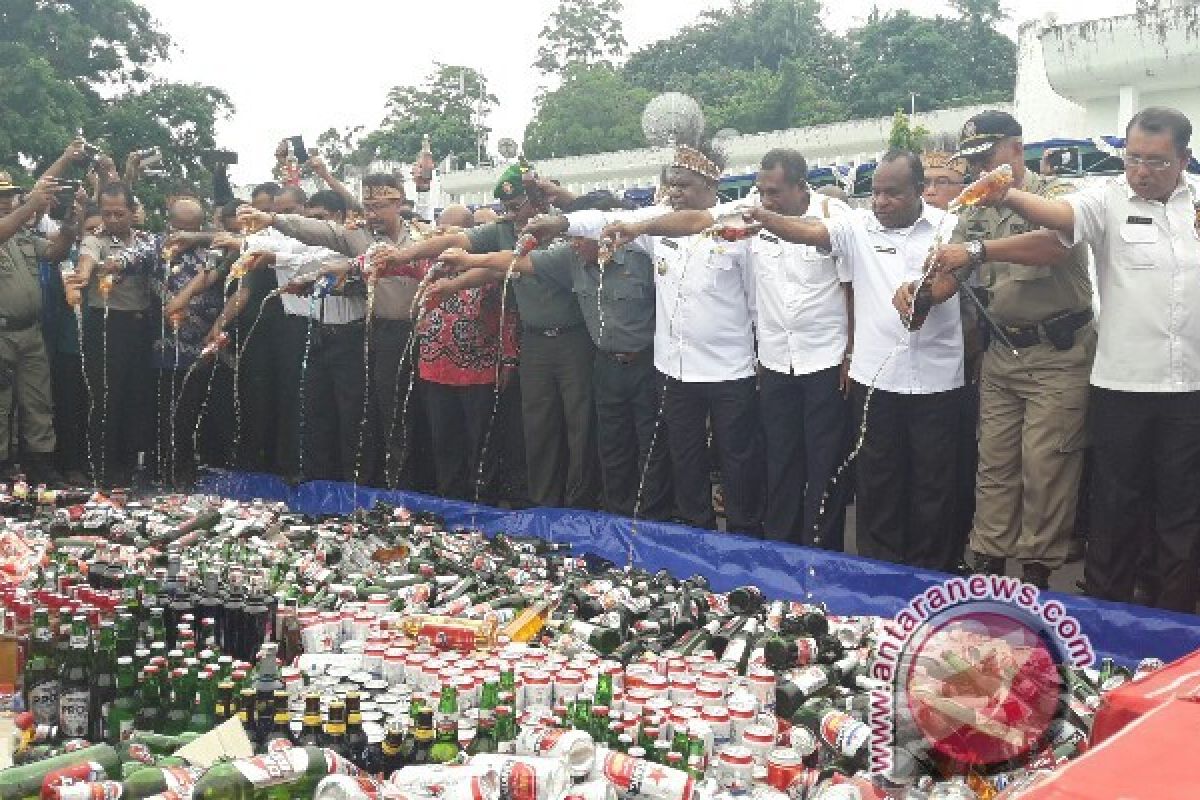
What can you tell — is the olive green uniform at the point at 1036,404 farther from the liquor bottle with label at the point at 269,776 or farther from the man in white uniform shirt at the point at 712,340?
the liquor bottle with label at the point at 269,776

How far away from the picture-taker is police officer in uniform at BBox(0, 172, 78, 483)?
811cm

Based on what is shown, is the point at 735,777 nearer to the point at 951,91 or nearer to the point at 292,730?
the point at 292,730

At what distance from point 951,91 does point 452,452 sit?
38.9 meters

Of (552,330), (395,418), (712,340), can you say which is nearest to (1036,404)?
(712,340)

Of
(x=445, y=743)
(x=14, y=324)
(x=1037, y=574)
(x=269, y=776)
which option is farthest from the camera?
(x=14, y=324)

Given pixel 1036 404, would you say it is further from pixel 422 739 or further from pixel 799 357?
pixel 422 739

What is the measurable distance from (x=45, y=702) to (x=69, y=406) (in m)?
5.25

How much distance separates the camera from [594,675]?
405cm

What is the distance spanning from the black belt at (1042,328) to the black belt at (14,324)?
642cm

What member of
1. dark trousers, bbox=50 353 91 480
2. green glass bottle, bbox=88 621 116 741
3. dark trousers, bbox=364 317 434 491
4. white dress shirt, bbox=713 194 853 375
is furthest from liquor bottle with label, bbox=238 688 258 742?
dark trousers, bbox=50 353 91 480

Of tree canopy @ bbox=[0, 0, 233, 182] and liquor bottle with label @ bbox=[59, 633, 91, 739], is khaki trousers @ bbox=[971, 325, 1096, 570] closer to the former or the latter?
liquor bottle with label @ bbox=[59, 633, 91, 739]

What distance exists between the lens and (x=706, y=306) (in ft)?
21.1

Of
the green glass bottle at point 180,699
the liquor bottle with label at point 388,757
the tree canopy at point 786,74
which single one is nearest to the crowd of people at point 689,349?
the liquor bottle with label at point 388,757

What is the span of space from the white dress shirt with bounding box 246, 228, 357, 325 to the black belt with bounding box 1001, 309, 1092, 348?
433 cm
